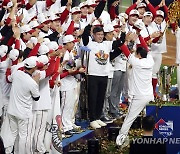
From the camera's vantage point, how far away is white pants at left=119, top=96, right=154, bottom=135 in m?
11.7

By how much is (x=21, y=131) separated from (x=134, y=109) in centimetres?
234

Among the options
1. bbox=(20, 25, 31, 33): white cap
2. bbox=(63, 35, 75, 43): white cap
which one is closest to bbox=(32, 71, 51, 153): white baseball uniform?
bbox=(63, 35, 75, 43): white cap

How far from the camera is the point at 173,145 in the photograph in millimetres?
11430

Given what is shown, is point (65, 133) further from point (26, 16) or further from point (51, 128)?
point (26, 16)

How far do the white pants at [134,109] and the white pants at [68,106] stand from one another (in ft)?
2.97

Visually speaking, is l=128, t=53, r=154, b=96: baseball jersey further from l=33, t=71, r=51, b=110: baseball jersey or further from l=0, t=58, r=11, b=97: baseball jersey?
l=0, t=58, r=11, b=97: baseball jersey

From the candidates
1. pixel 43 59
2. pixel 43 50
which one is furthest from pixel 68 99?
pixel 43 59

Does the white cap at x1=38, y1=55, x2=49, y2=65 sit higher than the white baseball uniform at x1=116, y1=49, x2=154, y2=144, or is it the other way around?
the white cap at x1=38, y1=55, x2=49, y2=65

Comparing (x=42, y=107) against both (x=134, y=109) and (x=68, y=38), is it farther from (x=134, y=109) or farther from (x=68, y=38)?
(x=134, y=109)

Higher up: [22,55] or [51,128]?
[22,55]

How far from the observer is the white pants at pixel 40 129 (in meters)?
10.4

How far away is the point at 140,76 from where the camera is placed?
11.5 metres

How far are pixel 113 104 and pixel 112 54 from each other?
116 centimetres

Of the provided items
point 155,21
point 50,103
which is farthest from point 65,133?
point 155,21
